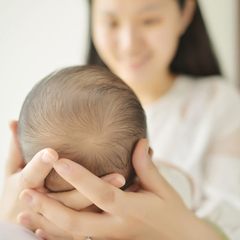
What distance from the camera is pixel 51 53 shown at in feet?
4.26

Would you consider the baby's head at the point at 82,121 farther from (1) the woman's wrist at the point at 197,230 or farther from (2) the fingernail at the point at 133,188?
(1) the woman's wrist at the point at 197,230

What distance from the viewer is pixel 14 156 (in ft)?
1.80

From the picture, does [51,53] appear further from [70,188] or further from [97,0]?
[70,188]

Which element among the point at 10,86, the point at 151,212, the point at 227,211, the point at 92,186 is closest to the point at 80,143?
the point at 92,186

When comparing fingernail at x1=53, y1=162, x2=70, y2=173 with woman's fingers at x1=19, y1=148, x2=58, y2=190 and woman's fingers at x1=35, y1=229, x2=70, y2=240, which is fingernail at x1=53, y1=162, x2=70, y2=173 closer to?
woman's fingers at x1=19, y1=148, x2=58, y2=190

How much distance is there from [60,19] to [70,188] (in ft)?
3.59

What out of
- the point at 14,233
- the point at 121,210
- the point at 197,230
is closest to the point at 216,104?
the point at 197,230

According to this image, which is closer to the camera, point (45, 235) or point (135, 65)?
point (45, 235)

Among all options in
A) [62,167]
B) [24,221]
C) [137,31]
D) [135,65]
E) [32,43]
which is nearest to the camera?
[62,167]

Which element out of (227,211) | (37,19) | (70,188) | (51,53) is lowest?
(227,211)

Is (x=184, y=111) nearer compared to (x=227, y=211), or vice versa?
(x=227, y=211)

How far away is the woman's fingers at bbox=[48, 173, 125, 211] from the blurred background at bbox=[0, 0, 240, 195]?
55cm

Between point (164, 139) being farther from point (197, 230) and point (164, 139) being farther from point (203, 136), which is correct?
point (197, 230)

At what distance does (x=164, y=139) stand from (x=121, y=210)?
784mm
